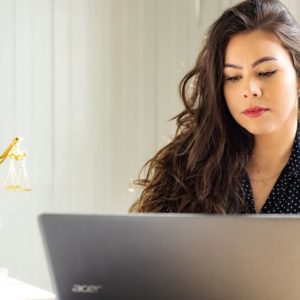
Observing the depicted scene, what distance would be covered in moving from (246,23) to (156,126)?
132 centimetres

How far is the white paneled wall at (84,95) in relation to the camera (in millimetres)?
2751

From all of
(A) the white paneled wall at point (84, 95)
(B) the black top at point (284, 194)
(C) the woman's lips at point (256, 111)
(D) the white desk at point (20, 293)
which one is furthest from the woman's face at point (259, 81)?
(A) the white paneled wall at point (84, 95)

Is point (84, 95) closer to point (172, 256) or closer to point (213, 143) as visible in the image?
point (213, 143)

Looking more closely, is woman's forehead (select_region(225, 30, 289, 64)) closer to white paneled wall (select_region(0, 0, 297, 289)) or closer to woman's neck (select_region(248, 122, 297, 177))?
woman's neck (select_region(248, 122, 297, 177))

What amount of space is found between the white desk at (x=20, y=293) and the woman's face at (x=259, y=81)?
0.73 m

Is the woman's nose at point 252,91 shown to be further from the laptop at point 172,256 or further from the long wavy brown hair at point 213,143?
the laptop at point 172,256

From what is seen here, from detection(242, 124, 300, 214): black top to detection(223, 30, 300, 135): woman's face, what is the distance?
0.12 meters

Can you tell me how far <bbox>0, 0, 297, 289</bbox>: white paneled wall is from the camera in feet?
9.03

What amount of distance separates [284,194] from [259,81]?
31 cm

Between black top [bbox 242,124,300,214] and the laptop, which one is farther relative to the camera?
black top [bbox 242,124,300,214]

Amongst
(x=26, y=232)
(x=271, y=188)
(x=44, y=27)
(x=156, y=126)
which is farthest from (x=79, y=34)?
(x=271, y=188)

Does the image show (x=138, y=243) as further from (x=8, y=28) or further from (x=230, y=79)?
(x=8, y=28)

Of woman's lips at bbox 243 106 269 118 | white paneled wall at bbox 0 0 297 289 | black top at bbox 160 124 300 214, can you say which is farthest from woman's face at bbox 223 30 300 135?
white paneled wall at bbox 0 0 297 289

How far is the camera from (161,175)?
1871 millimetres
